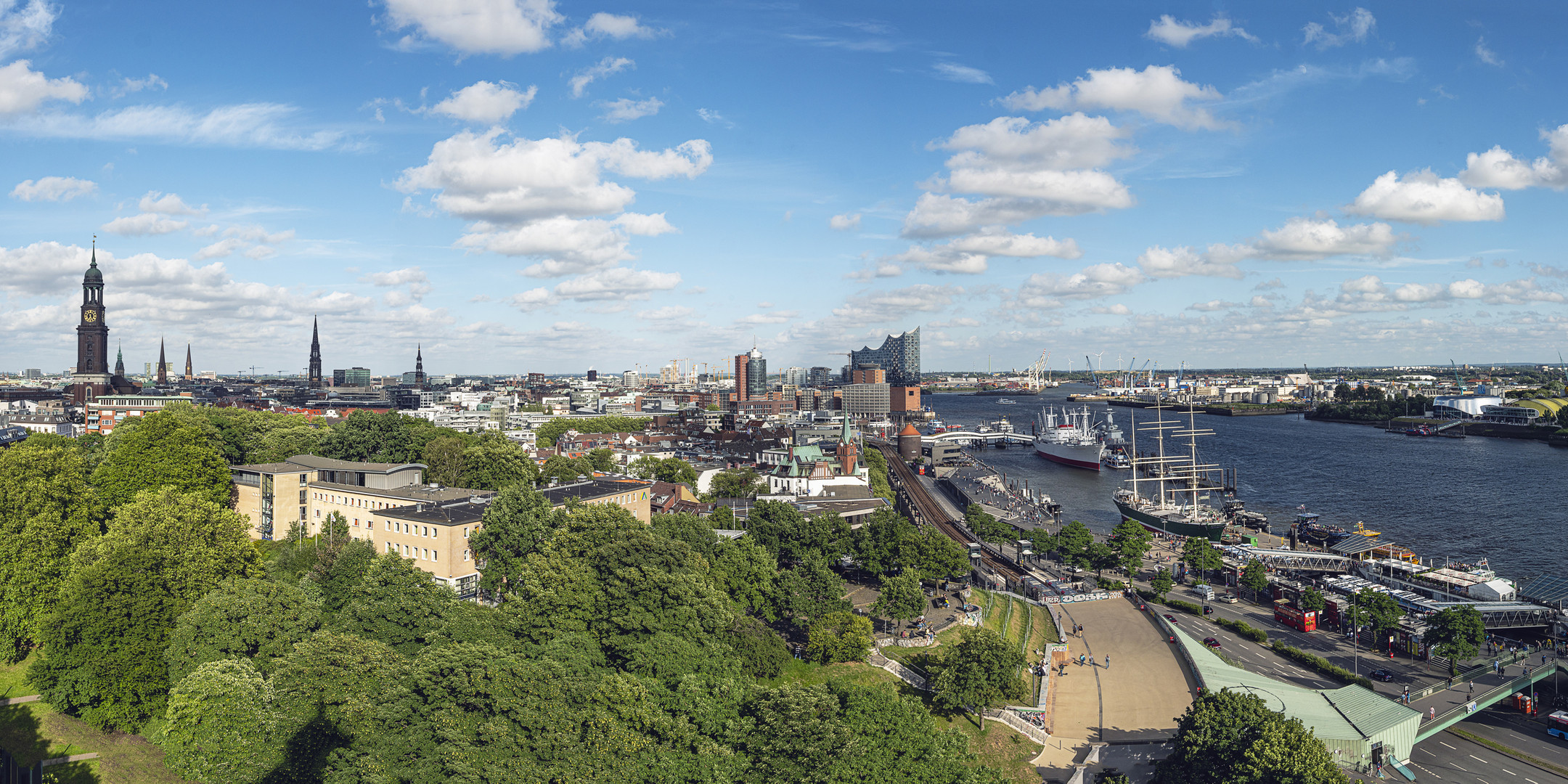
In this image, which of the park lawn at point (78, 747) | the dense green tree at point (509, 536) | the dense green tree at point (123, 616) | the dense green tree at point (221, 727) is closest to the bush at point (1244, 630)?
the dense green tree at point (509, 536)

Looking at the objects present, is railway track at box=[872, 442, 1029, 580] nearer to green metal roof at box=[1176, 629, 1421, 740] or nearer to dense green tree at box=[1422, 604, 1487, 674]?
green metal roof at box=[1176, 629, 1421, 740]

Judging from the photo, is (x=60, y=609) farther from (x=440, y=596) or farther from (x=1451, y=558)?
(x=1451, y=558)

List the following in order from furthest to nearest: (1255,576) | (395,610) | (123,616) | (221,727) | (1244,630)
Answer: (1255,576) → (1244,630) → (123,616) → (395,610) → (221,727)

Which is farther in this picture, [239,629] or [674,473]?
[674,473]

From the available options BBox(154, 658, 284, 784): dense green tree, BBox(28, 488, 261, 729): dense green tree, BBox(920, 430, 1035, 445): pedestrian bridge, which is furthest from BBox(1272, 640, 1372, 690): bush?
BBox(920, 430, 1035, 445): pedestrian bridge

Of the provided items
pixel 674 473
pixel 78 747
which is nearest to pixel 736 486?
pixel 674 473

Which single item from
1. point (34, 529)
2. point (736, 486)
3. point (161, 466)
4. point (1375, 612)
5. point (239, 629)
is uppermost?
point (161, 466)

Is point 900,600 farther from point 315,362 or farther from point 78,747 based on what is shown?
point 315,362
